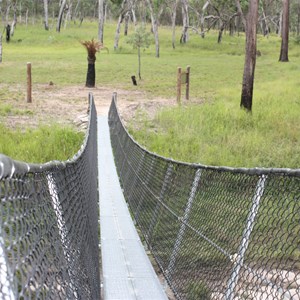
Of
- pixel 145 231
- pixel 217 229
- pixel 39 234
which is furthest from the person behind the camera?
pixel 145 231

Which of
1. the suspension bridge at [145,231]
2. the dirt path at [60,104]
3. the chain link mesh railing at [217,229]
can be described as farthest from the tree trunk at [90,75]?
the chain link mesh railing at [217,229]

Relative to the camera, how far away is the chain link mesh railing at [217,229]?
3.76 metres

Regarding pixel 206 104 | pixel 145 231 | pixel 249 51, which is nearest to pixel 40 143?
pixel 145 231

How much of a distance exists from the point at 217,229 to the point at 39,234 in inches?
121

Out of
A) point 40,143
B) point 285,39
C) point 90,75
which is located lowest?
point 40,143

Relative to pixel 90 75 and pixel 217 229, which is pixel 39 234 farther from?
pixel 90 75

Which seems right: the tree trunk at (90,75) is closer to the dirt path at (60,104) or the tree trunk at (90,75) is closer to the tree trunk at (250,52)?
the dirt path at (60,104)

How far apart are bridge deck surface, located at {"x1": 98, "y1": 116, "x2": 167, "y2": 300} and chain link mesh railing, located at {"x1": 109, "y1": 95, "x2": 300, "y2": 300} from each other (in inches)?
6.2

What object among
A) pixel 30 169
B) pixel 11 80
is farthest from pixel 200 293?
pixel 11 80

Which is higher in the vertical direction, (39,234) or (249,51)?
(249,51)

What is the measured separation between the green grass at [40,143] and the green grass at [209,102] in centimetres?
165

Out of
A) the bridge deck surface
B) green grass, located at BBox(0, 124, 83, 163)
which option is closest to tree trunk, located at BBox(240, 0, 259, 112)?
green grass, located at BBox(0, 124, 83, 163)

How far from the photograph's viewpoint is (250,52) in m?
17.1

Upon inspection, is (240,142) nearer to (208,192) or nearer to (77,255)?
(208,192)
